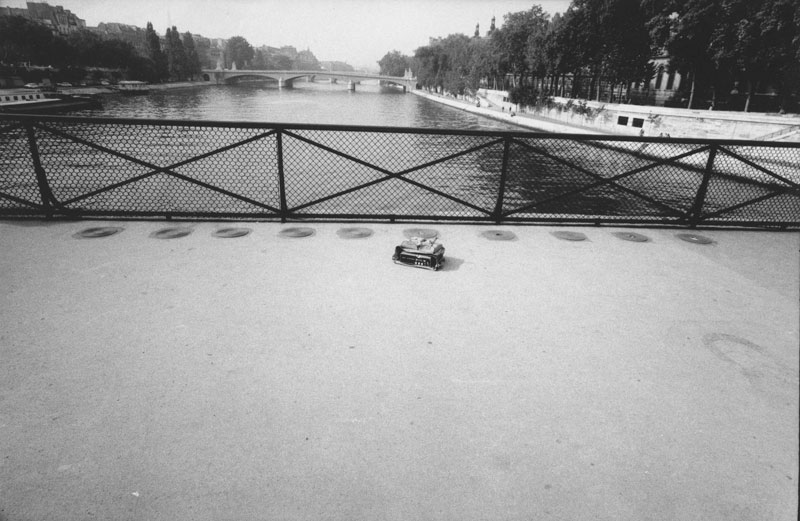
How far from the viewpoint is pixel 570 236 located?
652 centimetres

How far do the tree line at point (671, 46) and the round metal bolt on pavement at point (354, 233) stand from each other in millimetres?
39316

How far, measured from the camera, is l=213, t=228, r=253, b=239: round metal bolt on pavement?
5.94m

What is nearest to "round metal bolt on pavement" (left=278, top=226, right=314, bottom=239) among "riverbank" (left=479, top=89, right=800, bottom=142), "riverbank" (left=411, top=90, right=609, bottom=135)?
"riverbank" (left=411, top=90, right=609, bottom=135)

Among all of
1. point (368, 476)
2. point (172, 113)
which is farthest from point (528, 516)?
point (172, 113)

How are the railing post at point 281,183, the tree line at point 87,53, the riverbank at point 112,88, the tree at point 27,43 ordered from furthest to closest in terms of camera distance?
the tree line at point 87,53
the riverbank at point 112,88
the tree at point 27,43
the railing post at point 281,183

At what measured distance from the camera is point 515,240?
245 inches

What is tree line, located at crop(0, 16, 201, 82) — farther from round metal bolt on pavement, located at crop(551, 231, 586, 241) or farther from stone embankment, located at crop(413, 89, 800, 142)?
round metal bolt on pavement, located at crop(551, 231, 586, 241)

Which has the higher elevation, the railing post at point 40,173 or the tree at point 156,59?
the tree at point 156,59

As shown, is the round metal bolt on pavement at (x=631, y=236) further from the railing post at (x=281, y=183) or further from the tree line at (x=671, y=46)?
the tree line at (x=671, y=46)

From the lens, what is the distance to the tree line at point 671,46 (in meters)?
33.6

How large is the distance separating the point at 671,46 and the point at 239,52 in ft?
620

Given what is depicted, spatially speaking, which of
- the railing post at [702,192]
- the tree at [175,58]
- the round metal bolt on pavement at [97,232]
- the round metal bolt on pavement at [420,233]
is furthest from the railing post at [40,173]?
the tree at [175,58]

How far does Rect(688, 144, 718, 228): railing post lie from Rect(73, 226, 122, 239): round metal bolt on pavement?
8655mm

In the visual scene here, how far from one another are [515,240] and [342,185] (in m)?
14.3
